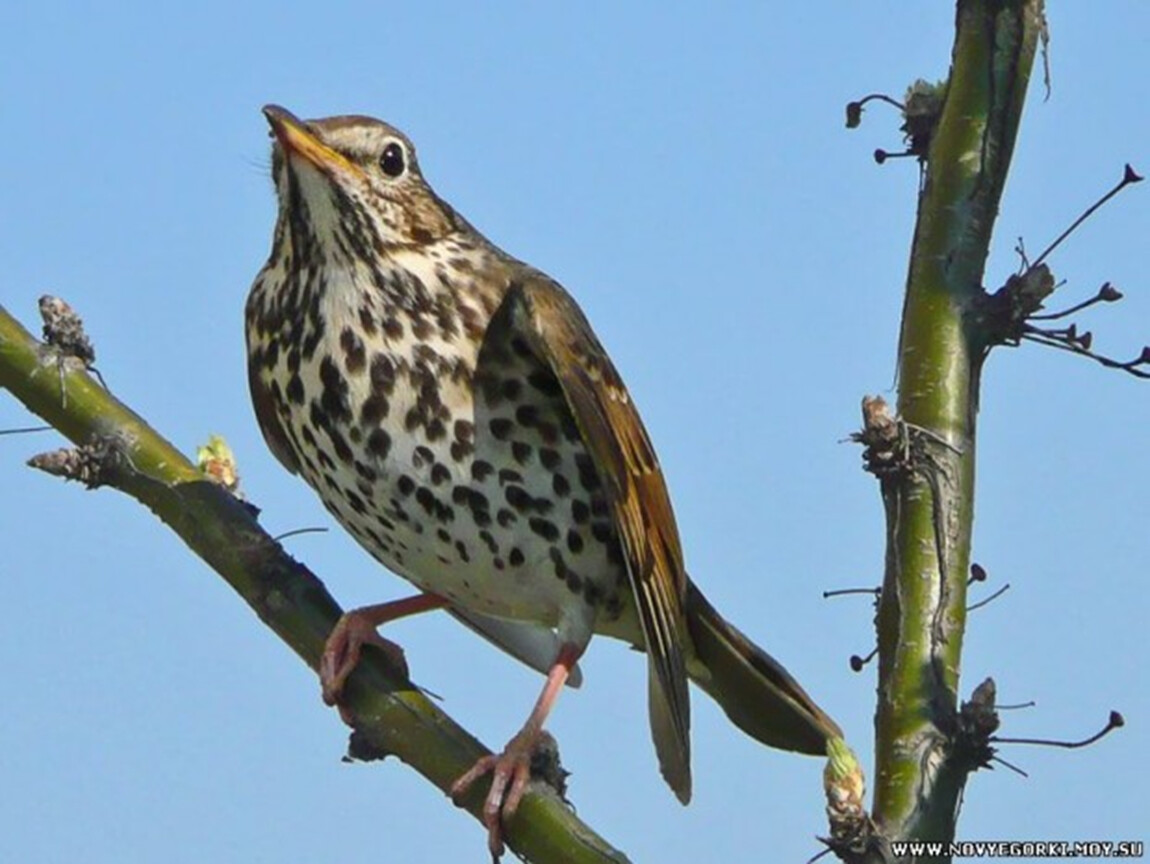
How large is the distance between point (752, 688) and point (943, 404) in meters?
2.07

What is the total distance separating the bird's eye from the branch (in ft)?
5.17

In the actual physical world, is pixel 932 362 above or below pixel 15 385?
above

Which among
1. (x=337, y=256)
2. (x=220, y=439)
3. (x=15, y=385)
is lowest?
(x=15, y=385)

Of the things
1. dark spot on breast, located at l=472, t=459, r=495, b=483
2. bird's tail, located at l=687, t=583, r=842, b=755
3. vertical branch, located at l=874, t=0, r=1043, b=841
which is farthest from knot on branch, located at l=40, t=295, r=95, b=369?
bird's tail, located at l=687, t=583, r=842, b=755

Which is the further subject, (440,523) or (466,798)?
(440,523)

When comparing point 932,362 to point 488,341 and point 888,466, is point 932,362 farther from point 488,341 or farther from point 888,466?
point 488,341

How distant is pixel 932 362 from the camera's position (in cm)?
364

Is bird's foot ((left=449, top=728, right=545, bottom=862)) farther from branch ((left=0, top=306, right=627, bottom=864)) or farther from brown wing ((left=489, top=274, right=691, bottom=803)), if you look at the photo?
brown wing ((left=489, top=274, right=691, bottom=803))

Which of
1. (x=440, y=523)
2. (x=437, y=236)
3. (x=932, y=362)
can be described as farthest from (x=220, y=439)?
(x=932, y=362)

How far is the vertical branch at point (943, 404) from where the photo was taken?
344cm

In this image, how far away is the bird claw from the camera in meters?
4.10

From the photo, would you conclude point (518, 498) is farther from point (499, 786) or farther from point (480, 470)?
point (499, 786)

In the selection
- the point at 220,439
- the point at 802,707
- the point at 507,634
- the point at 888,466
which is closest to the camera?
the point at 888,466

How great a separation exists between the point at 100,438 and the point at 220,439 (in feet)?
1.46
